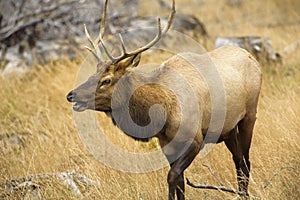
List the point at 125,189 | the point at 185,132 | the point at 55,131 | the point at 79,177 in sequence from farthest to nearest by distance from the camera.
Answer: the point at 55,131 → the point at 79,177 → the point at 125,189 → the point at 185,132

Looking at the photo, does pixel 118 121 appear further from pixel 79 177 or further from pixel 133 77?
pixel 79 177

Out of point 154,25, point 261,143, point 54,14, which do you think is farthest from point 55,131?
point 154,25

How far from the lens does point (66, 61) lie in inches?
352

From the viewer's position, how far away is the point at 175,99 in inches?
164

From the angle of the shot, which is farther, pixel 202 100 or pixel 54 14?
pixel 54 14

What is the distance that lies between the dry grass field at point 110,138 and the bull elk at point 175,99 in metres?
0.28

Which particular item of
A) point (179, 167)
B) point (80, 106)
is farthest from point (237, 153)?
point (80, 106)

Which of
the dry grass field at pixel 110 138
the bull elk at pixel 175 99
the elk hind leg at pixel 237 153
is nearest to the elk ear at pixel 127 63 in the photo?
the bull elk at pixel 175 99

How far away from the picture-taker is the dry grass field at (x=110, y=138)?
4.45 m

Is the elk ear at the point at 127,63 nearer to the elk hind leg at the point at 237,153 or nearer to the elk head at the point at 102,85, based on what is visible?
the elk head at the point at 102,85

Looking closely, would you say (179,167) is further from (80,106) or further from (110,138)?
(110,138)

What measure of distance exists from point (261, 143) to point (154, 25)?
5.70m

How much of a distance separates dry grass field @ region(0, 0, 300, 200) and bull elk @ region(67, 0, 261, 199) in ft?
0.93

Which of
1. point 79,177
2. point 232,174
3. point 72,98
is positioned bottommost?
point 232,174
